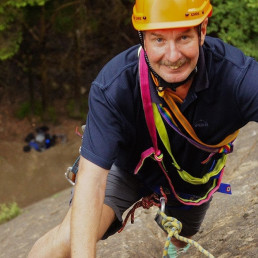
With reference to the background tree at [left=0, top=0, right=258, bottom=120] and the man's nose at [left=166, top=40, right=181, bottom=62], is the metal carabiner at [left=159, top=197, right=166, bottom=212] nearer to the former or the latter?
the man's nose at [left=166, top=40, right=181, bottom=62]

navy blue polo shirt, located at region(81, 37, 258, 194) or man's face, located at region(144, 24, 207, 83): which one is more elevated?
man's face, located at region(144, 24, 207, 83)

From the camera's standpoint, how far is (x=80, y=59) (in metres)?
15.1

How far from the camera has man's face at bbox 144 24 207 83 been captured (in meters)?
2.71

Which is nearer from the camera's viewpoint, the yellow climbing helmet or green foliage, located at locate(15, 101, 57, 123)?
the yellow climbing helmet

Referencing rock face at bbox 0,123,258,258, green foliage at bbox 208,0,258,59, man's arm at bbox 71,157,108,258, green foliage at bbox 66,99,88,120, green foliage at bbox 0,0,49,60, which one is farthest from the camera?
green foliage at bbox 66,99,88,120

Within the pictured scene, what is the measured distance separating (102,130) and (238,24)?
313 inches

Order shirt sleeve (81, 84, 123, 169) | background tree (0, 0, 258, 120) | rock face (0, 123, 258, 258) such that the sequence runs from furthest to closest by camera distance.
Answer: background tree (0, 0, 258, 120)
rock face (0, 123, 258, 258)
shirt sleeve (81, 84, 123, 169)

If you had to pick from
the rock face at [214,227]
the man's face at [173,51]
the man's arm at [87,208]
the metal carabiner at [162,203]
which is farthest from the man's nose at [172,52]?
the rock face at [214,227]

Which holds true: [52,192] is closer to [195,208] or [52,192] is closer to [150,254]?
[150,254]

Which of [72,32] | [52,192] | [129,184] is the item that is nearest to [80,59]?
[72,32]

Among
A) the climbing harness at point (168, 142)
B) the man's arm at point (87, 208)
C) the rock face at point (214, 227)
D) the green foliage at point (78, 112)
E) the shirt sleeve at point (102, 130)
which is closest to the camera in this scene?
the man's arm at point (87, 208)

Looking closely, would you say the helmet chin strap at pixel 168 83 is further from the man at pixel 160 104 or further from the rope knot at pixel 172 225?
the rope knot at pixel 172 225

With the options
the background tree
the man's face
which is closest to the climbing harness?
the man's face

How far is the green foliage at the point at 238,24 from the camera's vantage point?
32.5 ft
